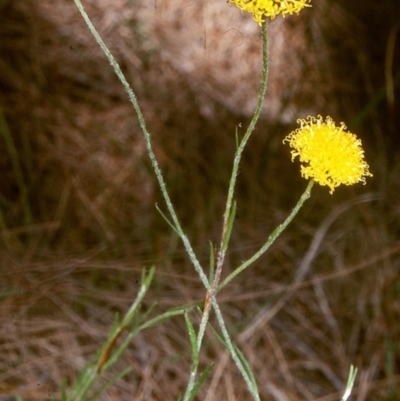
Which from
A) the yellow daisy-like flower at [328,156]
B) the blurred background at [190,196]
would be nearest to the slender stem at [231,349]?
the yellow daisy-like flower at [328,156]

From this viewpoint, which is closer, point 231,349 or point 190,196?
point 231,349

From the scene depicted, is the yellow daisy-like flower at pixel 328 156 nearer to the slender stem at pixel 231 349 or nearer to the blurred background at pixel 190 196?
the slender stem at pixel 231 349

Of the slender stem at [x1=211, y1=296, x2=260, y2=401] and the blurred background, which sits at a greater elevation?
the blurred background

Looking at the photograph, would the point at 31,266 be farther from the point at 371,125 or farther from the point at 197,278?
the point at 371,125

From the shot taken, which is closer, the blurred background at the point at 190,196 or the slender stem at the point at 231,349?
the slender stem at the point at 231,349

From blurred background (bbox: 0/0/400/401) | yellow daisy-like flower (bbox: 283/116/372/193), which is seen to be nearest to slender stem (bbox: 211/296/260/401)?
yellow daisy-like flower (bbox: 283/116/372/193)

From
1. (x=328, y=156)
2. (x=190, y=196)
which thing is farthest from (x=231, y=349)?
(x=190, y=196)

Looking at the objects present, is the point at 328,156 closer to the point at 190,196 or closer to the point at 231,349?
the point at 231,349

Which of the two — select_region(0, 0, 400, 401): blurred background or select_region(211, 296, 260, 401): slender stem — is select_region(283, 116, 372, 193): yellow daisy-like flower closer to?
select_region(211, 296, 260, 401): slender stem

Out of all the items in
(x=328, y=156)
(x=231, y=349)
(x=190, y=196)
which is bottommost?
(x=231, y=349)
